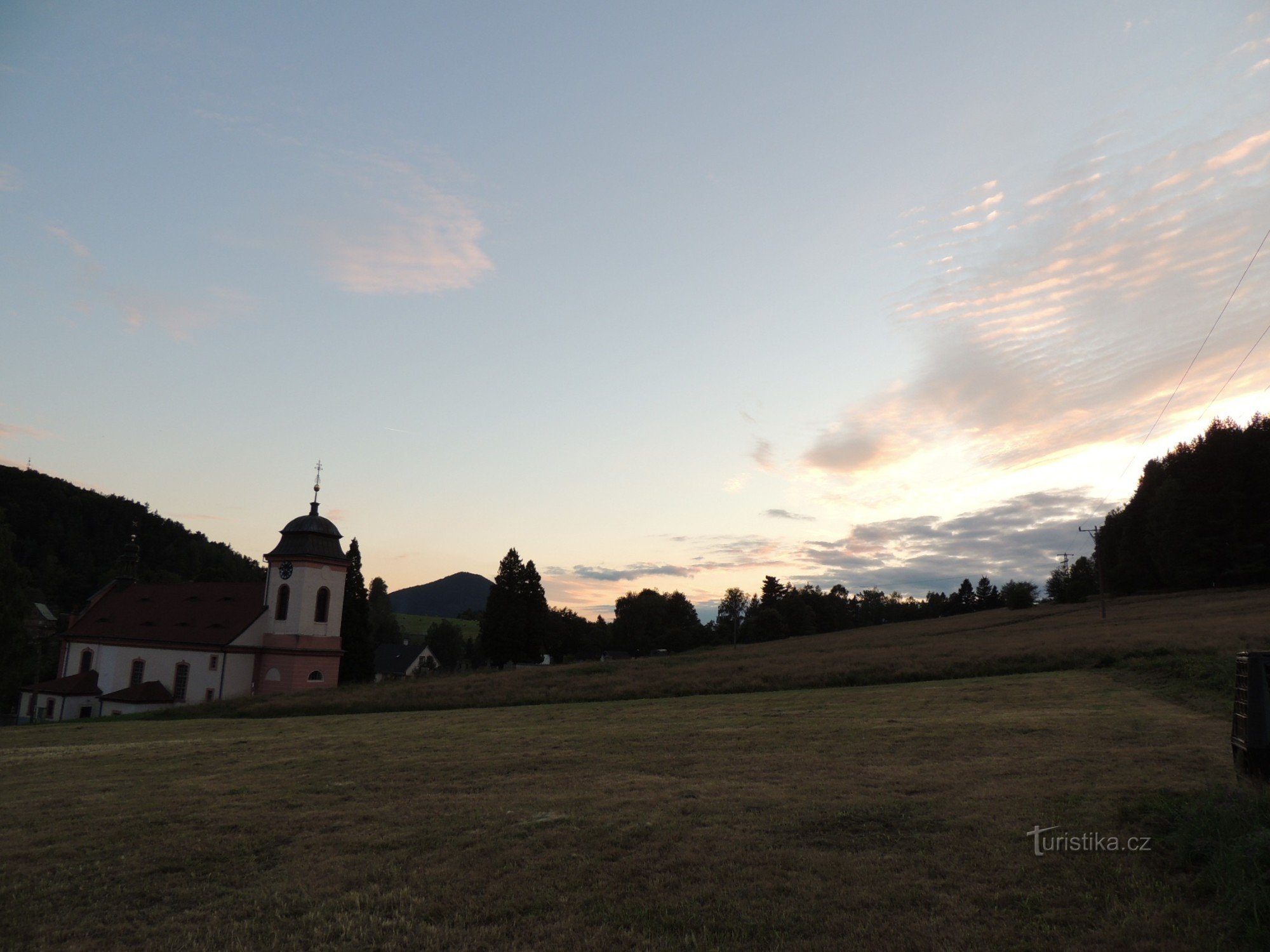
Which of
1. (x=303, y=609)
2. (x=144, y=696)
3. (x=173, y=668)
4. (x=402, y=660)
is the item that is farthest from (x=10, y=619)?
(x=402, y=660)

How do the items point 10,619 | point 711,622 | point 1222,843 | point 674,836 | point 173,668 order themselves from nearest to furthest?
point 1222,843, point 674,836, point 10,619, point 173,668, point 711,622

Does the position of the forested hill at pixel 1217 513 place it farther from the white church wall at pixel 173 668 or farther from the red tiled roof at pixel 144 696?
the red tiled roof at pixel 144 696

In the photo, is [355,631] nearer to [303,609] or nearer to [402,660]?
[303,609]

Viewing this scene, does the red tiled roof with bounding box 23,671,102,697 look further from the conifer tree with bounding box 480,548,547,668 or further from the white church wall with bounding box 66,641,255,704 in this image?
the conifer tree with bounding box 480,548,547,668

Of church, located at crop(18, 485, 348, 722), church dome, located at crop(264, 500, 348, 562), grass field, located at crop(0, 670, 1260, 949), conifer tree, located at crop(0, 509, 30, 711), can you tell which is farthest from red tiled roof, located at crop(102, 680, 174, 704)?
grass field, located at crop(0, 670, 1260, 949)

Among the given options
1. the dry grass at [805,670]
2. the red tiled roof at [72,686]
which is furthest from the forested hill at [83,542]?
the dry grass at [805,670]

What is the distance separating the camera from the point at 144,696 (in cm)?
6031

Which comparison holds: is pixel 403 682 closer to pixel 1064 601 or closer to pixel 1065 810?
pixel 1065 810

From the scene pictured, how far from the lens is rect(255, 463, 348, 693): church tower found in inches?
2394

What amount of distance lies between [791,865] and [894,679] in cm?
2857

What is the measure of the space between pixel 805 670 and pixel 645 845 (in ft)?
101

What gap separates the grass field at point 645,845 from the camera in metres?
7.08

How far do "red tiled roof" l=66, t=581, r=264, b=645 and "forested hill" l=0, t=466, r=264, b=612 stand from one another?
265ft

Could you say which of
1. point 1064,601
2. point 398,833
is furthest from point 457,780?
point 1064,601
